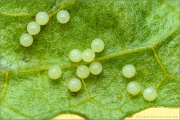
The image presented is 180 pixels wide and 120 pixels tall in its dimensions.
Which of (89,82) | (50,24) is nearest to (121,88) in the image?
(89,82)

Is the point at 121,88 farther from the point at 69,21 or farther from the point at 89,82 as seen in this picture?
the point at 69,21

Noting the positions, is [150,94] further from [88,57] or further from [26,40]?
[26,40]

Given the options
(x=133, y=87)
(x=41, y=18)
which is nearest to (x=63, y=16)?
(x=41, y=18)

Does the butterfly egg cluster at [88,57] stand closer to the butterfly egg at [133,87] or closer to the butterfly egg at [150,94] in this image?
the butterfly egg at [133,87]

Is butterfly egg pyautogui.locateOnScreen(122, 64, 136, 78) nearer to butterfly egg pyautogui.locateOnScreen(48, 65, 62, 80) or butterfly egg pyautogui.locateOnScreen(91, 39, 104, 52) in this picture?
butterfly egg pyautogui.locateOnScreen(91, 39, 104, 52)

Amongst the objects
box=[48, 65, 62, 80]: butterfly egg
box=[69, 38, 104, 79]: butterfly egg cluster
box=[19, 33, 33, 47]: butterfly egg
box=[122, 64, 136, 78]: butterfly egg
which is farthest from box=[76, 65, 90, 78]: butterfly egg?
box=[19, 33, 33, 47]: butterfly egg

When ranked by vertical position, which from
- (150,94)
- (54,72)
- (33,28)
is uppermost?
(33,28)
